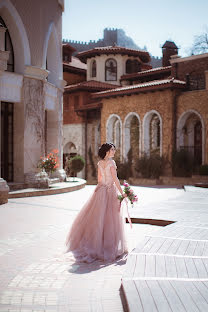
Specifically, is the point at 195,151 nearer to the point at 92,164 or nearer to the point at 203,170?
the point at 203,170

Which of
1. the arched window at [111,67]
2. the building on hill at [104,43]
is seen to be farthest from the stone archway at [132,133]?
the building on hill at [104,43]

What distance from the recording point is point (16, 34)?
560 inches

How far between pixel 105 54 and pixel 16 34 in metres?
18.8

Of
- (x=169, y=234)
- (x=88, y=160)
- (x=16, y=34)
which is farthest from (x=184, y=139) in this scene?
(x=169, y=234)

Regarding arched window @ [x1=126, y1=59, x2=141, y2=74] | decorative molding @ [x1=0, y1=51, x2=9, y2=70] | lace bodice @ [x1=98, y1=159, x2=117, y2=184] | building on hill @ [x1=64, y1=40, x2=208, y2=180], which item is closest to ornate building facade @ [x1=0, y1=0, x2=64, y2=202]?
decorative molding @ [x1=0, y1=51, x2=9, y2=70]

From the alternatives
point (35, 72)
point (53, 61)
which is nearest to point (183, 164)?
point (53, 61)

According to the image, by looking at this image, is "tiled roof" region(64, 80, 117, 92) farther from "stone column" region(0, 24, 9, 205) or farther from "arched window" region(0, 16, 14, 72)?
"stone column" region(0, 24, 9, 205)

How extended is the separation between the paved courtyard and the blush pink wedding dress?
0.67 ft

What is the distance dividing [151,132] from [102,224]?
770 inches

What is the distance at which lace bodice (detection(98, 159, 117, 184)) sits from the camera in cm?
609

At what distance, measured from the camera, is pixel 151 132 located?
984 inches

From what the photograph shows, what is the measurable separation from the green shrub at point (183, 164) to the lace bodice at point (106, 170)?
1632 centimetres

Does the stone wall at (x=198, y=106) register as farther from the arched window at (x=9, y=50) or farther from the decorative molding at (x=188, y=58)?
the arched window at (x=9, y=50)

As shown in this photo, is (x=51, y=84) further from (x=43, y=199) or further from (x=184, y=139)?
(x=184, y=139)
